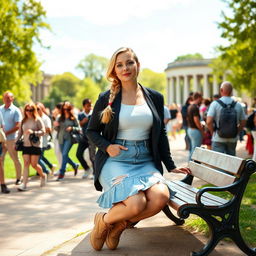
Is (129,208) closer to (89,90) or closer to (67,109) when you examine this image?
(67,109)

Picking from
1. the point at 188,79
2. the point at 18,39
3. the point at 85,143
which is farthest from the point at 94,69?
the point at 85,143

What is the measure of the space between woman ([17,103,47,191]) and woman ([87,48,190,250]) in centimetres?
554

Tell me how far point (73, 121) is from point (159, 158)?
775 cm

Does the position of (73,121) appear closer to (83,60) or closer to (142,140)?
(142,140)

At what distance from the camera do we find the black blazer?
4.93 meters

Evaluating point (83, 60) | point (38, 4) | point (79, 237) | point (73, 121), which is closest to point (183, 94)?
point (83, 60)

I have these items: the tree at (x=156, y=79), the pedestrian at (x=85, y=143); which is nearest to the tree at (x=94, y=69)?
the tree at (x=156, y=79)

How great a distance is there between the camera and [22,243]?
560 centimetres

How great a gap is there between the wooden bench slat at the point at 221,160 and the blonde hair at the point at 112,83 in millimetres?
1183

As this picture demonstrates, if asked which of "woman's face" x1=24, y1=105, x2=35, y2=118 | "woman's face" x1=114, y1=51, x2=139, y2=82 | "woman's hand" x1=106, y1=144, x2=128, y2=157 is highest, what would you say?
"woman's face" x1=114, y1=51, x2=139, y2=82

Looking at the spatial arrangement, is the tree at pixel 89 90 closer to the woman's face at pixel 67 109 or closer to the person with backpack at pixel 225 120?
the woman's face at pixel 67 109

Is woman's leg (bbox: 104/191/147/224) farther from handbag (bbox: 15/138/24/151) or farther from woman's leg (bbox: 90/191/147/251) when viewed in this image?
handbag (bbox: 15/138/24/151)

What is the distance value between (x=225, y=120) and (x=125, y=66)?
16.4 ft

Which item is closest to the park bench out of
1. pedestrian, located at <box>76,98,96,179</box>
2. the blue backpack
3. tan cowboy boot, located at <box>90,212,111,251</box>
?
tan cowboy boot, located at <box>90,212,111,251</box>
